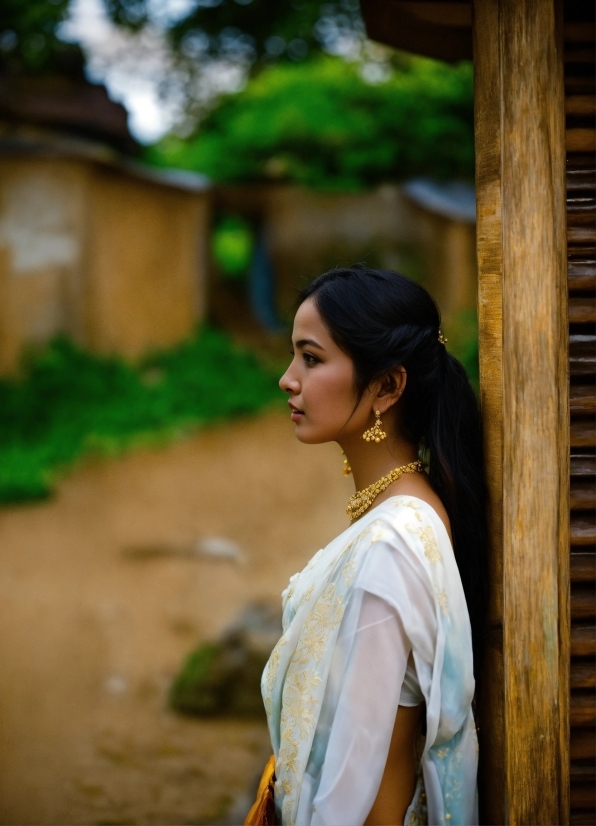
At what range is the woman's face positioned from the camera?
6.52 ft

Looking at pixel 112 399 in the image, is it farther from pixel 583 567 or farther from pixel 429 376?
pixel 583 567

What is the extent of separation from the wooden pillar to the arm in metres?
0.28

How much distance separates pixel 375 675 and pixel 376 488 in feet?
1.57

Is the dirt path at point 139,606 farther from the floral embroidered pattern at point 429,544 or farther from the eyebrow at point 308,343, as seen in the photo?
the eyebrow at point 308,343

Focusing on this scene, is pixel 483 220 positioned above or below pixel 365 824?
above

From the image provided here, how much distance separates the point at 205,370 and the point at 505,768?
33.2 feet

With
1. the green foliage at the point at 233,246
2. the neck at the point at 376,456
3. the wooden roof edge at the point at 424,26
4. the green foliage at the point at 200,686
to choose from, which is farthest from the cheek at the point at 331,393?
the green foliage at the point at 233,246

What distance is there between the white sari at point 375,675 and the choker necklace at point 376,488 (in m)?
0.08

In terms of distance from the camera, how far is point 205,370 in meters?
11.7

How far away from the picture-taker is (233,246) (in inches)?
627

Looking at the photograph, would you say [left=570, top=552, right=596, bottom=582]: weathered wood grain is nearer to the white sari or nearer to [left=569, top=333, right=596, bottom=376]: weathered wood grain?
the white sari

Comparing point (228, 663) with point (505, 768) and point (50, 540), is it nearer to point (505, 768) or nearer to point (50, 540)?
point (50, 540)

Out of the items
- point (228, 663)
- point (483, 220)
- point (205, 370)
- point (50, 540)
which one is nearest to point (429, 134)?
point (205, 370)

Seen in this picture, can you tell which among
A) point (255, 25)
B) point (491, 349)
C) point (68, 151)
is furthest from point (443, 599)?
point (255, 25)
